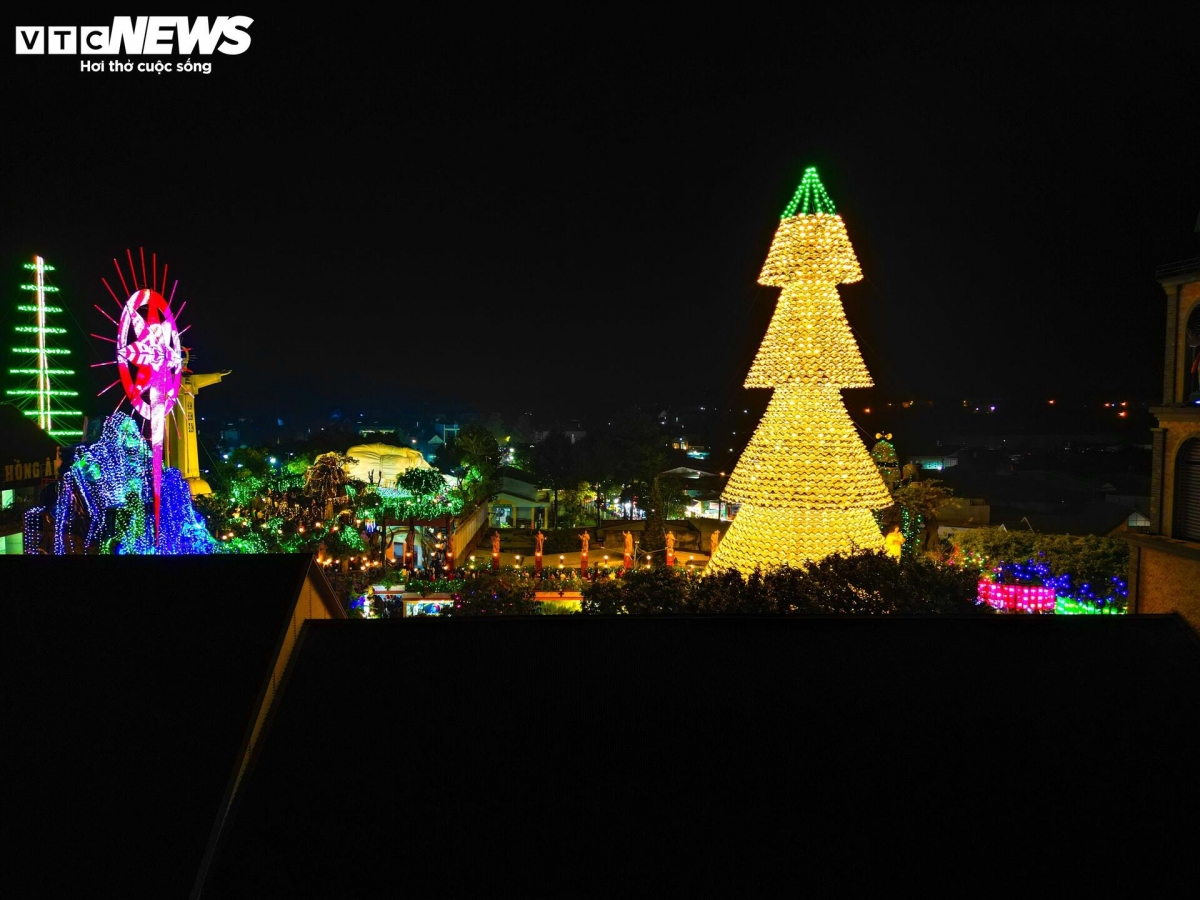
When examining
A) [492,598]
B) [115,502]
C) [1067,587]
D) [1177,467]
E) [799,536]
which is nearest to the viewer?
[1177,467]

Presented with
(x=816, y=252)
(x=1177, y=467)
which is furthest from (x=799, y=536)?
(x=1177, y=467)

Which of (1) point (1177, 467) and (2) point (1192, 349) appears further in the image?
(1) point (1177, 467)

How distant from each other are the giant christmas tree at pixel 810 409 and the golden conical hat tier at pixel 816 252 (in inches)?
0.7

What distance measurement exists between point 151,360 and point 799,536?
43.6 feet

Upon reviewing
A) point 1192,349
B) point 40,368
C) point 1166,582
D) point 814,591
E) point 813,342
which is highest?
point 40,368

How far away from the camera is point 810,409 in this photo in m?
13.3

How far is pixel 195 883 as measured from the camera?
523 cm

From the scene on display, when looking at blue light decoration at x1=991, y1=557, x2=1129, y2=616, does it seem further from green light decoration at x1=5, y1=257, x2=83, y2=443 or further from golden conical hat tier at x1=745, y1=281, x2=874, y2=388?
green light decoration at x1=5, y1=257, x2=83, y2=443

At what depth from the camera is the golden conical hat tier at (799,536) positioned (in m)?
13.3

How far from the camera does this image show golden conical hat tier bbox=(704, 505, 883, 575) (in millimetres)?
13320

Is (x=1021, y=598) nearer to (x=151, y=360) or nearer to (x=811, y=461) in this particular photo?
(x=811, y=461)

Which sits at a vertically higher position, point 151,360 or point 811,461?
point 151,360

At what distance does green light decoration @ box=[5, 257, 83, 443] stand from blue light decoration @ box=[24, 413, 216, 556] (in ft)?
64.4

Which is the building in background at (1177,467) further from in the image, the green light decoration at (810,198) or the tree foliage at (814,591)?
the green light decoration at (810,198)
